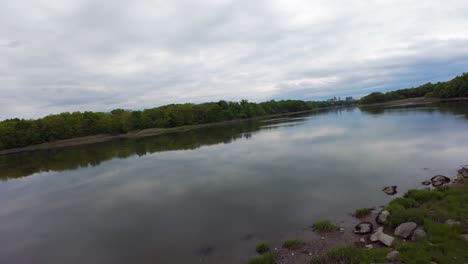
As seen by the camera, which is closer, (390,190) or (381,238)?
(381,238)

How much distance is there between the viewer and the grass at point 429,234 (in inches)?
234

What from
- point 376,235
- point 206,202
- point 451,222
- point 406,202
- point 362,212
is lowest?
point 206,202

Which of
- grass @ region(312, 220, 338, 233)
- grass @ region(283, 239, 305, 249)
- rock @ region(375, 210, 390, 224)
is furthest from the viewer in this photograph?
grass @ region(312, 220, 338, 233)

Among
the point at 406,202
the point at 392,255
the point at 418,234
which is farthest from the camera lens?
the point at 406,202

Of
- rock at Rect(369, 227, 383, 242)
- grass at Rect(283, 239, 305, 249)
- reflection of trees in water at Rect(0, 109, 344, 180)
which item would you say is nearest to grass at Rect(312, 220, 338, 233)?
grass at Rect(283, 239, 305, 249)

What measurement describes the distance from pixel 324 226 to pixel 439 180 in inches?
285

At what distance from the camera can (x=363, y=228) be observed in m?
8.25

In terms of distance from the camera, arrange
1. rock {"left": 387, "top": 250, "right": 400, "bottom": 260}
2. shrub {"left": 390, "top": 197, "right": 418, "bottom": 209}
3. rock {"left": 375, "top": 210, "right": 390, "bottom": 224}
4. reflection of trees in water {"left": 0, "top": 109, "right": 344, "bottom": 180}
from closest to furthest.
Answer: rock {"left": 387, "top": 250, "right": 400, "bottom": 260} < rock {"left": 375, "top": 210, "right": 390, "bottom": 224} < shrub {"left": 390, "top": 197, "right": 418, "bottom": 209} < reflection of trees in water {"left": 0, "top": 109, "right": 344, "bottom": 180}

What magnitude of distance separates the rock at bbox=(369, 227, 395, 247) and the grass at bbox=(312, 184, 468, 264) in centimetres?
20

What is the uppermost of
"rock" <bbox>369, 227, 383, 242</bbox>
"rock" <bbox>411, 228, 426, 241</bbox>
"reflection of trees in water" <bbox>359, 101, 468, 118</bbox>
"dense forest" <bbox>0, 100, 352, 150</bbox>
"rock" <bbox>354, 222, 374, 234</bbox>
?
"dense forest" <bbox>0, 100, 352, 150</bbox>

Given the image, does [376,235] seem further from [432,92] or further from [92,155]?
[432,92]

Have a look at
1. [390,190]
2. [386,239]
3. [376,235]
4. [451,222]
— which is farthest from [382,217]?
[390,190]

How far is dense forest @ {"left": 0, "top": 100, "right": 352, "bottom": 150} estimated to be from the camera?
225 feet

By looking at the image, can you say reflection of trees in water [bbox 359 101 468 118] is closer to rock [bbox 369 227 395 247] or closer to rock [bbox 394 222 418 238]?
rock [bbox 394 222 418 238]
